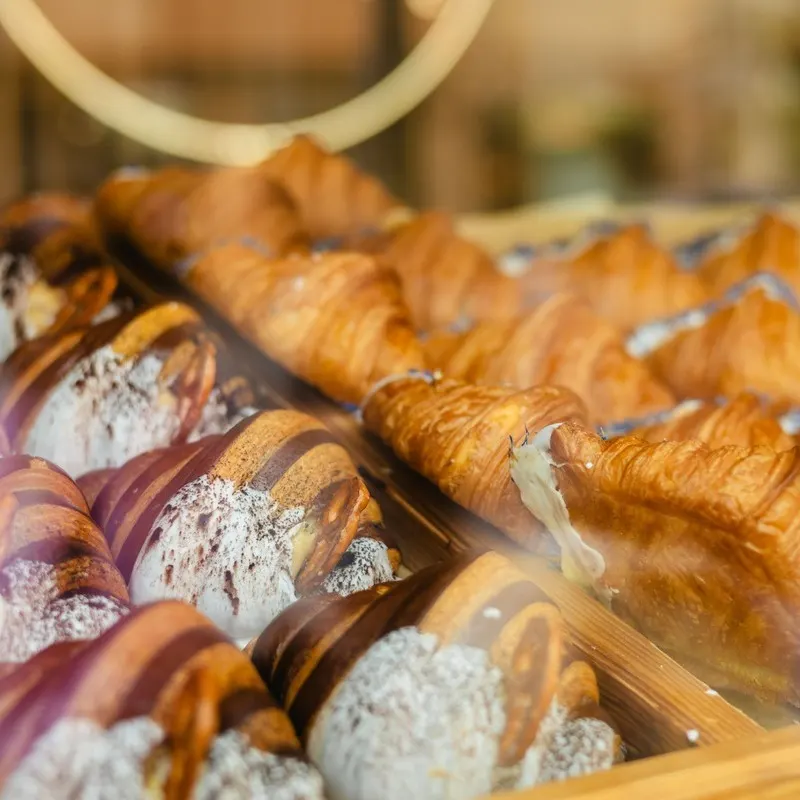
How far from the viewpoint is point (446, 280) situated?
6.12 ft

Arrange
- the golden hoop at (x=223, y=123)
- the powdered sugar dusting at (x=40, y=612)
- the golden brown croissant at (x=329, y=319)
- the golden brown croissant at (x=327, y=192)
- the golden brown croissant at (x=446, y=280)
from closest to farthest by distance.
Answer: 1. the powdered sugar dusting at (x=40, y=612)
2. the golden brown croissant at (x=329, y=319)
3. the golden brown croissant at (x=446, y=280)
4. the golden brown croissant at (x=327, y=192)
5. the golden hoop at (x=223, y=123)

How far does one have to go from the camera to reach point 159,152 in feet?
10.6

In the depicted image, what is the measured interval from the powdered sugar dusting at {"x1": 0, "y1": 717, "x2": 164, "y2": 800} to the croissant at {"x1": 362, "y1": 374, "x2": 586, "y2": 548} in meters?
0.50

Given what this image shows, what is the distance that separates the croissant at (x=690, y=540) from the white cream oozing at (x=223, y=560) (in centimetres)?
26

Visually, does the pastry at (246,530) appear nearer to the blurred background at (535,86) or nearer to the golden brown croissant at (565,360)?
the golden brown croissant at (565,360)

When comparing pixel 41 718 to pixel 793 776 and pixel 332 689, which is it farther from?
pixel 793 776

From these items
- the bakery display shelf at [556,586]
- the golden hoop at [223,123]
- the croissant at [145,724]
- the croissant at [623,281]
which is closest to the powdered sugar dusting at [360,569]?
the bakery display shelf at [556,586]

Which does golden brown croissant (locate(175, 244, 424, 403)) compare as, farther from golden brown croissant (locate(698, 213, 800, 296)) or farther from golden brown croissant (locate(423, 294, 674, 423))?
golden brown croissant (locate(698, 213, 800, 296))

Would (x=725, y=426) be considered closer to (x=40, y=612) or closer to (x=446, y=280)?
(x=446, y=280)

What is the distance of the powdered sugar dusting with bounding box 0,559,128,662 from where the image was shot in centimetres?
76

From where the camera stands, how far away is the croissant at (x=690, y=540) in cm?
83

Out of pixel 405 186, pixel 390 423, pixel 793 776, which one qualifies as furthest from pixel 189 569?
pixel 405 186

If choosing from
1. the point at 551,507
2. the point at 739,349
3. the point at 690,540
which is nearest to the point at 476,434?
the point at 551,507

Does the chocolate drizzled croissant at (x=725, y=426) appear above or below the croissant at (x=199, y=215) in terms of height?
below
